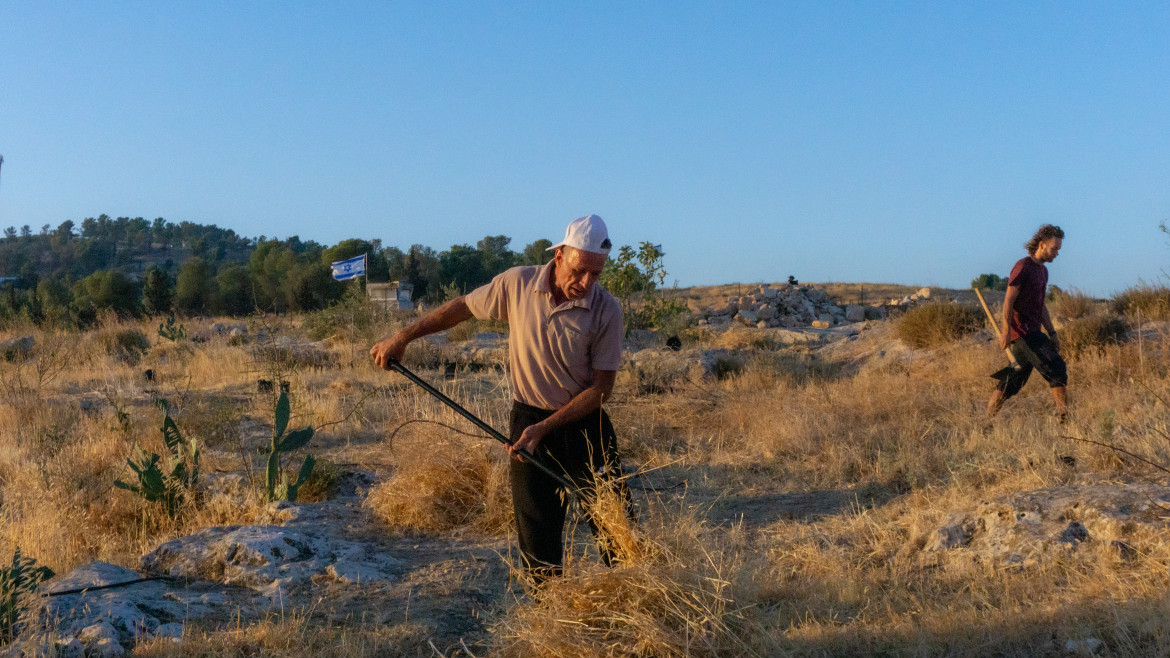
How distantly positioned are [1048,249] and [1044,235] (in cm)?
13

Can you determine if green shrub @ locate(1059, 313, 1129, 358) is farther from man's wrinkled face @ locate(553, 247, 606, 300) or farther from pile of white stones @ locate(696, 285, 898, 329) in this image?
pile of white stones @ locate(696, 285, 898, 329)

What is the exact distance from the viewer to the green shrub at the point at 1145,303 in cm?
1271

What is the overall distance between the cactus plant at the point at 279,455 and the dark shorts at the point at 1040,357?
18.8 ft

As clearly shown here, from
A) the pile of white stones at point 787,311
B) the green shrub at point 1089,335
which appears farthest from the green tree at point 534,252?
the green shrub at point 1089,335

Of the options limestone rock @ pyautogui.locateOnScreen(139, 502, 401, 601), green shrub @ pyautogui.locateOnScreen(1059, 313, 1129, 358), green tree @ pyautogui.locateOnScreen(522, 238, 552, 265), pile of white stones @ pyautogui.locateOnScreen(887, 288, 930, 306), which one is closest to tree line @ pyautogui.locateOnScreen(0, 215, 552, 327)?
green tree @ pyautogui.locateOnScreen(522, 238, 552, 265)

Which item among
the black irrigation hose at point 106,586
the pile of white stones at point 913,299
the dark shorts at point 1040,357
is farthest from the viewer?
the pile of white stones at point 913,299

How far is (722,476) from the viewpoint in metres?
7.00

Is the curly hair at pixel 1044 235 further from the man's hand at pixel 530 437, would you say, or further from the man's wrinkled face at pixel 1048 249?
the man's hand at pixel 530 437

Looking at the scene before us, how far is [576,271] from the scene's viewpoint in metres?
3.76

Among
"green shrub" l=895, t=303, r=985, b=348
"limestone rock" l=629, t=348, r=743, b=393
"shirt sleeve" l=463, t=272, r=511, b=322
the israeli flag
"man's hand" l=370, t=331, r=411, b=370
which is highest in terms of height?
the israeli flag

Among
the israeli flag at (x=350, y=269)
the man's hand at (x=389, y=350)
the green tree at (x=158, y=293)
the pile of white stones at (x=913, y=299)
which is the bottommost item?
the man's hand at (x=389, y=350)

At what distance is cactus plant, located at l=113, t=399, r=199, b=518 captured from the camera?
5.98 metres

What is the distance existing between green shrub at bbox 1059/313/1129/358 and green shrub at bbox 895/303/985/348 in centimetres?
193

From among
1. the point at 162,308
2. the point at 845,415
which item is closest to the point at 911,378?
the point at 845,415
